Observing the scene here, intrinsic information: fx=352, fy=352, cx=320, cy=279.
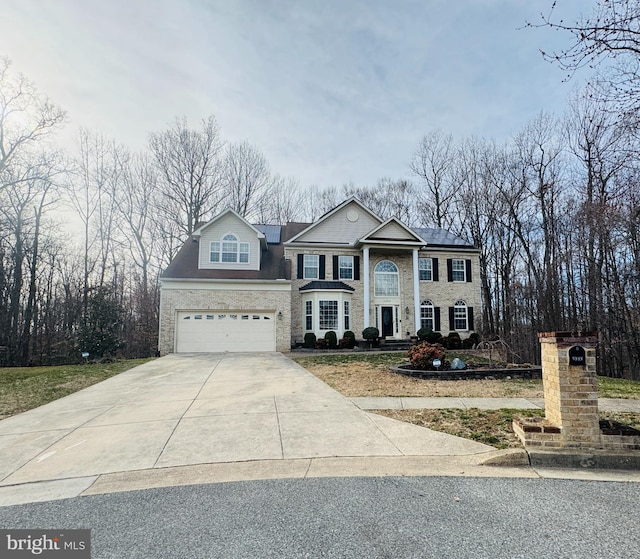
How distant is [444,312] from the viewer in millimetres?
21953

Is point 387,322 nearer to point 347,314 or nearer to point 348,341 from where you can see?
point 347,314

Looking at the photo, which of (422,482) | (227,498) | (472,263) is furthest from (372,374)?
(472,263)

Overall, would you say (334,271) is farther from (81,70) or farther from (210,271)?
(81,70)

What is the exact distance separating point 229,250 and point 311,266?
4.85 metres

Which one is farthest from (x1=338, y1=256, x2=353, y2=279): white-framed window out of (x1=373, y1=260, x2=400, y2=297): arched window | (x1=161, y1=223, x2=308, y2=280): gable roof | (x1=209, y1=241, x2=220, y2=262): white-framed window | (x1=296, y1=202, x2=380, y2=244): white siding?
(x1=209, y1=241, x2=220, y2=262): white-framed window

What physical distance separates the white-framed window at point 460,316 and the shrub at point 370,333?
5.60 meters

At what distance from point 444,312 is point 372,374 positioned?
43.3ft

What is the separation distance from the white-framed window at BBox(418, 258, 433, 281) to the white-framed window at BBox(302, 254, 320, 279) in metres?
6.57

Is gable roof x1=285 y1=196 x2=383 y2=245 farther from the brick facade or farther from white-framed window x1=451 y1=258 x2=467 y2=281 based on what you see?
white-framed window x1=451 y1=258 x2=467 y2=281

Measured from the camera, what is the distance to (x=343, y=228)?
22.0 m

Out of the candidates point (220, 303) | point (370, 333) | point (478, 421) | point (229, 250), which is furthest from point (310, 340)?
point (478, 421)

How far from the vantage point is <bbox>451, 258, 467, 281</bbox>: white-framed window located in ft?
74.0

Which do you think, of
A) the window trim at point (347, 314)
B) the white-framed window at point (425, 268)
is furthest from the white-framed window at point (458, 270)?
the window trim at point (347, 314)

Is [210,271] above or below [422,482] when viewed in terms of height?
above
